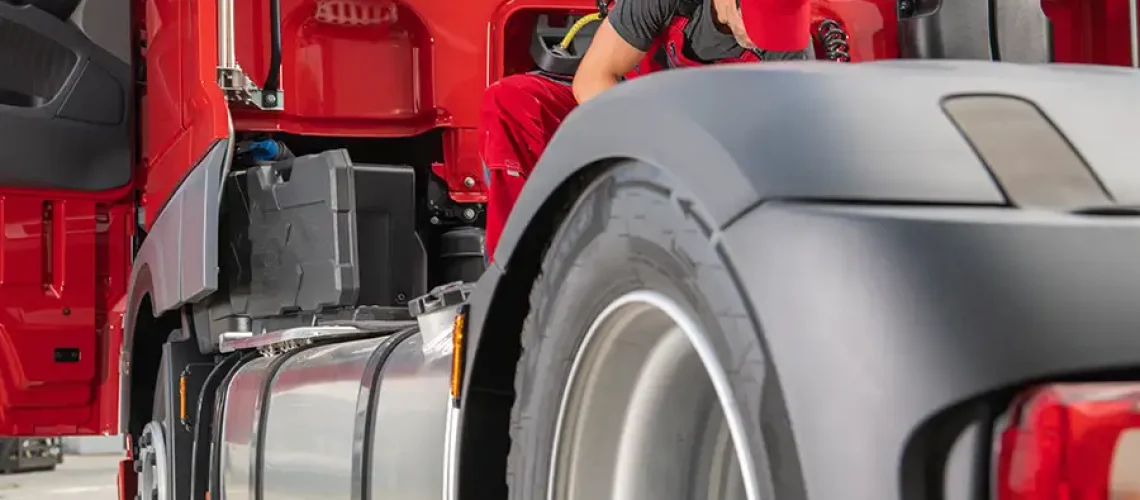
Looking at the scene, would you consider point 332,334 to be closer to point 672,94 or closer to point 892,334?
point 672,94

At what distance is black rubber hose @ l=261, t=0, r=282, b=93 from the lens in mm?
3027

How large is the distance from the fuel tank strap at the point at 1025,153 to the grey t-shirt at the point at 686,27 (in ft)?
3.24

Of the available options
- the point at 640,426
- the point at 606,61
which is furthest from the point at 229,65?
the point at 640,426

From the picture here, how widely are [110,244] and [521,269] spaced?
311 centimetres

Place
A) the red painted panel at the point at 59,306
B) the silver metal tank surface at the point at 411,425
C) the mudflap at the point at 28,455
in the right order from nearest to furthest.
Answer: the silver metal tank surface at the point at 411,425 → the red painted panel at the point at 59,306 → the mudflap at the point at 28,455

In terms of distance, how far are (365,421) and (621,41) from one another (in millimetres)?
692

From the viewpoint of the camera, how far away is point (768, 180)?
0.88m

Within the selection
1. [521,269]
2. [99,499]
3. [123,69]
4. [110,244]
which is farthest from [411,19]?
[99,499]

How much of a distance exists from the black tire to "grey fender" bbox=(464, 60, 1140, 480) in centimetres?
3

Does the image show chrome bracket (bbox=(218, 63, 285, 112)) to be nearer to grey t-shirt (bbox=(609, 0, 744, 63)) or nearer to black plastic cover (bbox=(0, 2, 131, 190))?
black plastic cover (bbox=(0, 2, 131, 190))

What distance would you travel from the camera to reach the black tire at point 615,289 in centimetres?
90

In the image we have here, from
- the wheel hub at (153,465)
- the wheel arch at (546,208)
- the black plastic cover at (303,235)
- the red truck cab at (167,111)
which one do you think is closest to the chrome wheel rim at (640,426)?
the wheel arch at (546,208)

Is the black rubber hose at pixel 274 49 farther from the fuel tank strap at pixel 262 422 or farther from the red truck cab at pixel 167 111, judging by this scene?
the fuel tank strap at pixel 262 422

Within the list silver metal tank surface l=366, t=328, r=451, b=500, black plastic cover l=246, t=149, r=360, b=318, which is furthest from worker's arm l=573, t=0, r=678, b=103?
black plastic cover l=246, t=149, r=360, b=318
